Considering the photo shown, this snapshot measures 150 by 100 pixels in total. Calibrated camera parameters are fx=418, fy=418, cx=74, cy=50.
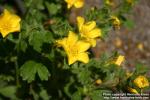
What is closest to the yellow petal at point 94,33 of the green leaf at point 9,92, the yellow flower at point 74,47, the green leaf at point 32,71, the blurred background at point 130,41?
the yellow flower at point 74,47

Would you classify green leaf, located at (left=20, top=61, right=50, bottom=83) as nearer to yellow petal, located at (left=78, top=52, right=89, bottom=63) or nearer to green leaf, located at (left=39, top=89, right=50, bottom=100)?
yellow petal, located at (left=78, top=52, right=89, bottom=63)

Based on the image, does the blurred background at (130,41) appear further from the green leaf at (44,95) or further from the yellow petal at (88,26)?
the yellow petal at (88,26)

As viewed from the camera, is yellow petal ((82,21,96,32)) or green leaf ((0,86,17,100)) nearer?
yellow petal ((82,21,96,32))

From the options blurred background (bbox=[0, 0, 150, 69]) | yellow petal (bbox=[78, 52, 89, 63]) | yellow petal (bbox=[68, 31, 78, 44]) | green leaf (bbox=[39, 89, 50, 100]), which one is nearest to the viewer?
yellow petal (bbox=[68, 31, 78, 44])

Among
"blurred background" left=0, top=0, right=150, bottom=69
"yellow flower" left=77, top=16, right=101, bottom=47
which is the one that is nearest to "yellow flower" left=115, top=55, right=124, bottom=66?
"yellow flower" left=77, top=16, right=101, bottom=47

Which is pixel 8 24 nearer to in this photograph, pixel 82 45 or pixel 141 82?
pixel 82 45

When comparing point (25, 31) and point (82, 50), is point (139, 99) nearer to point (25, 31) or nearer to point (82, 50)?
point (82, 50)

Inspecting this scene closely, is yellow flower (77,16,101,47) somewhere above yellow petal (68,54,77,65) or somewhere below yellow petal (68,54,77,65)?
above

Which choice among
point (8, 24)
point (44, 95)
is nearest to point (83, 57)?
point (8, 24)

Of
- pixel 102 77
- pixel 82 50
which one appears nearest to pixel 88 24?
pixel 82 50
